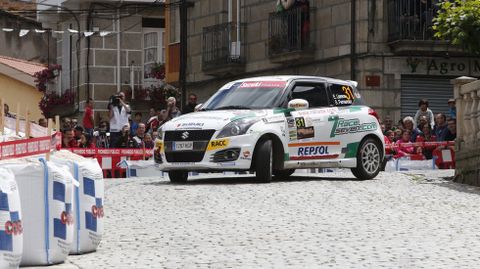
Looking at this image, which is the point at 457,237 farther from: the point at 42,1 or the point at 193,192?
the point at 42,1

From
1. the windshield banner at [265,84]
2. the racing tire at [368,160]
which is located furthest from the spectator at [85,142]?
the racing tire at [368,160]

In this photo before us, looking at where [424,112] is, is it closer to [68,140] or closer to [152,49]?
[68,140]

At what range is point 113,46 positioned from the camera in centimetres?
5144

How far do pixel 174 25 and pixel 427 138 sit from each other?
1790cm

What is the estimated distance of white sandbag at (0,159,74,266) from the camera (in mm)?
12289

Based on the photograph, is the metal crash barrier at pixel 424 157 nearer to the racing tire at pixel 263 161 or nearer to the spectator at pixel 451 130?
the spectator at pixel 451 130

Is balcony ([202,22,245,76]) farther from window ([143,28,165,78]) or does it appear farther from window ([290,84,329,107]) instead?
window ([290,84,329,107])

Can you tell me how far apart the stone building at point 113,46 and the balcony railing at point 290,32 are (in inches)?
510

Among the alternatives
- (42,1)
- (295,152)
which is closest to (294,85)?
(295,152)

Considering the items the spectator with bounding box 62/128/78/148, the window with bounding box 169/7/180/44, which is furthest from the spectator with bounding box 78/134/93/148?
the window with bounding box 169/7/180/44

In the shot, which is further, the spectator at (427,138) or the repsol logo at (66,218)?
the spectator at (427,138)

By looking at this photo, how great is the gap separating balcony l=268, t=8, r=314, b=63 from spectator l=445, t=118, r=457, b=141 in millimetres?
8295

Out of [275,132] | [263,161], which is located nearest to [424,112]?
[275,132]

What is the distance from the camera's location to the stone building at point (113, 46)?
50281 millimetres
